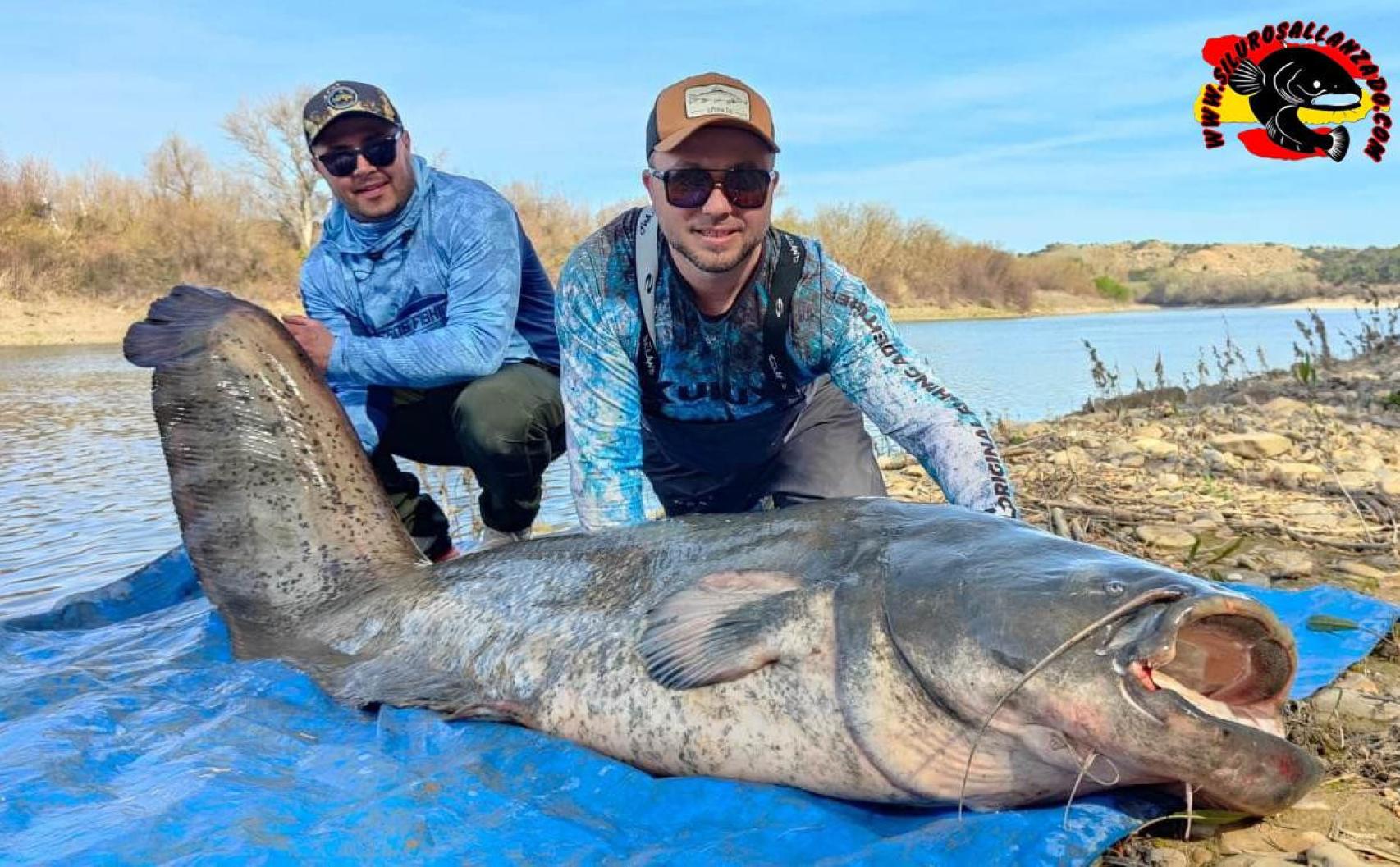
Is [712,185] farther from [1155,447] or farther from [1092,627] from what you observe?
[1155,447]

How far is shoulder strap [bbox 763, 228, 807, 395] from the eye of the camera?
12.2 ft

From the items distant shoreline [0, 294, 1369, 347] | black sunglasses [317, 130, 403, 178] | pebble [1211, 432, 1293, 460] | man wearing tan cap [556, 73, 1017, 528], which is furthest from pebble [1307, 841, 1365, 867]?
distant shoreline [0, 294, 1369, 347]

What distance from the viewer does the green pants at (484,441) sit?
4512 mm

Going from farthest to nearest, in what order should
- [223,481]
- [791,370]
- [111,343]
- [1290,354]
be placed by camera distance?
1. [111,343]
2. [1290,354]
3. [791,370]
4. [223,481]

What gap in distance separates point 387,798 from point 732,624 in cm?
85

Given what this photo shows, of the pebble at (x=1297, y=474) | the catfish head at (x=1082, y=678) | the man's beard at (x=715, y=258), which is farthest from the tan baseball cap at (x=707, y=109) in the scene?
the pebble at (x=1297, y=474)

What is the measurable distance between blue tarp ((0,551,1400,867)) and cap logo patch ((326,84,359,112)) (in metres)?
2.32

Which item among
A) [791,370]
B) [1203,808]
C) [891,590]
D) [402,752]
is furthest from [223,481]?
[1203,808]

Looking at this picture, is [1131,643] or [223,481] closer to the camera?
[1131,643]

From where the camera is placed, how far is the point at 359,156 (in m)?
4.55

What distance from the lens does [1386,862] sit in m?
2.03

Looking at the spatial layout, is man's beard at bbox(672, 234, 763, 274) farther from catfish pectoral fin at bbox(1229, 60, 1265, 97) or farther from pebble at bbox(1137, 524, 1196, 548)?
catfish pectoral fin at bbox(1229, 60, 1265, 97)

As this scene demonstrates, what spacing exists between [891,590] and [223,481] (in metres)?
2.33

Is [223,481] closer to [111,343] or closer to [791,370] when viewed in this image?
[791,370]
